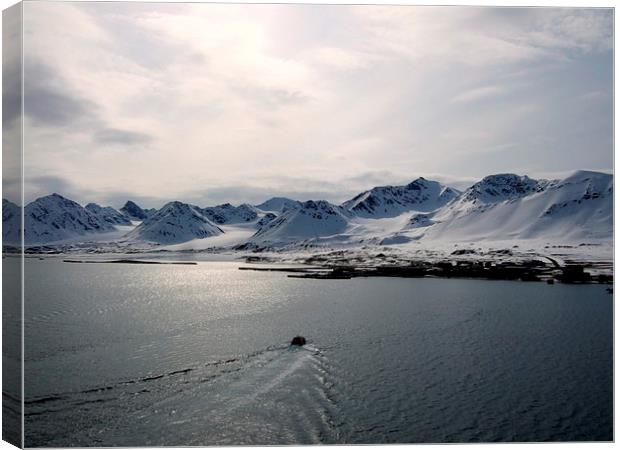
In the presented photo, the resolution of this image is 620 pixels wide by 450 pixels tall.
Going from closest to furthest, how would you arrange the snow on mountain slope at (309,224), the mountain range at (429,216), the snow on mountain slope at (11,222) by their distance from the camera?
1. the snow on mountain slope at (11,222)
2. the mountain range at (429,216)
3. the snow on mountain slope at (309,224)

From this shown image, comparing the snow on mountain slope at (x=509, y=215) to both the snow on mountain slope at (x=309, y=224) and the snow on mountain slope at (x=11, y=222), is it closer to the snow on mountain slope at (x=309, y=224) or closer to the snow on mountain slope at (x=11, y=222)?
the snow on mountain slope at (x=309, y=224)

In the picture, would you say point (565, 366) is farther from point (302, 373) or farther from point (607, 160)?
point (302, 373)

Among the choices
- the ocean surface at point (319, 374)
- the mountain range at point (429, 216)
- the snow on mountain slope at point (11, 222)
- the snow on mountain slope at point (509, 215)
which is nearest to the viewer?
the snow on mountain slope at point (11, 222)

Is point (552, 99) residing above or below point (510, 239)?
above

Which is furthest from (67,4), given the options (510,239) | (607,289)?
(510,239)

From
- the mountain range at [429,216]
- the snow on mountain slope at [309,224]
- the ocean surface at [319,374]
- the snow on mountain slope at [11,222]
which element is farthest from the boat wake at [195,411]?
the snow on mountain slope at [309,224]

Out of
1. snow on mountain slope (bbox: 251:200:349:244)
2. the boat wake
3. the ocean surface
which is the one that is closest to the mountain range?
snow on mountain slope (bbox: 251:200:349:244)
